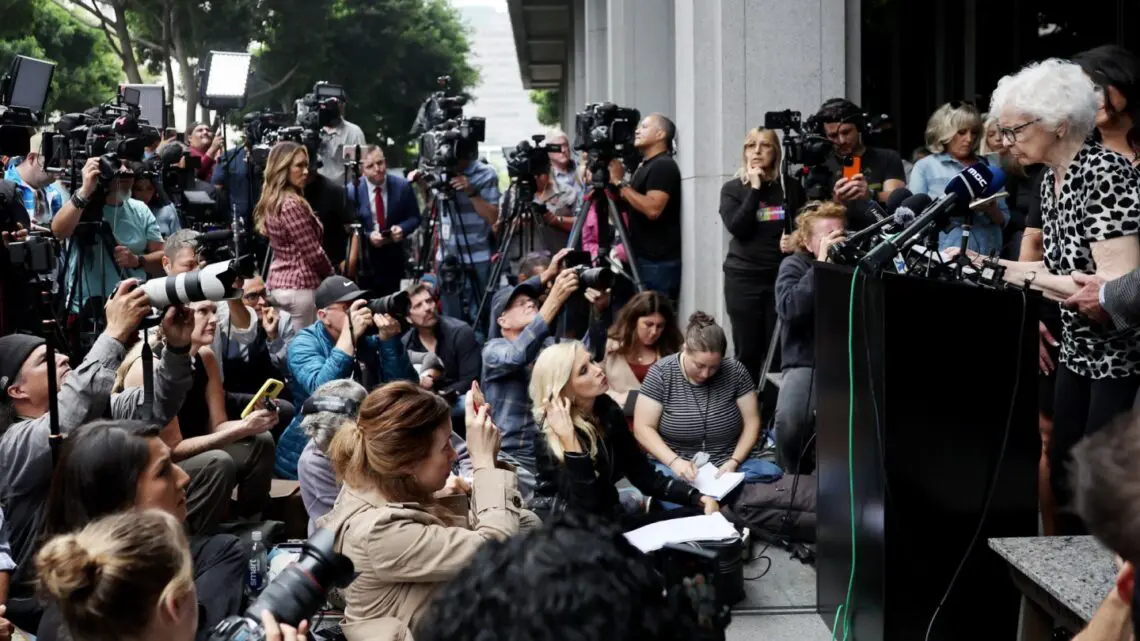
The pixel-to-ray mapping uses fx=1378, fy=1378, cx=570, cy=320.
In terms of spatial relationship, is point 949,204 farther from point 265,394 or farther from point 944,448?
point 265,394

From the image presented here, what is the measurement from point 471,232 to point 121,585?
7.75 m

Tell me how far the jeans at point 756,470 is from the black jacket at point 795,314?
49 centimetres

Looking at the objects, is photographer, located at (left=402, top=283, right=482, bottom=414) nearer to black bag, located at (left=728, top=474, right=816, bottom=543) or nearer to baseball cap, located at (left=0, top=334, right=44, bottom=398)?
black bag, located at (left=728, top=474, right=816, bottom=543)

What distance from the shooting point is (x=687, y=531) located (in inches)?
198

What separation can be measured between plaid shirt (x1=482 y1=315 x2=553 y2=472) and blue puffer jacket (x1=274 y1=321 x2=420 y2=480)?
1.20 feet

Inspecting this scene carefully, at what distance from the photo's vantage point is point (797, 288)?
20.6 ft

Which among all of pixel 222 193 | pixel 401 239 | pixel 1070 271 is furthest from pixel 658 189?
pixel 1070 271

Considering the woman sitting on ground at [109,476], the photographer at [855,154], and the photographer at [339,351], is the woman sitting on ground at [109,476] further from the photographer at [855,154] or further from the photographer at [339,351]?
the photographer at [855,154]

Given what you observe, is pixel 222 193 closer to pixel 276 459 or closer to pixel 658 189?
pixel 658 189

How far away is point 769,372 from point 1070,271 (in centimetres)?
353

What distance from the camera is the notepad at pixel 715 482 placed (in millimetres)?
5934

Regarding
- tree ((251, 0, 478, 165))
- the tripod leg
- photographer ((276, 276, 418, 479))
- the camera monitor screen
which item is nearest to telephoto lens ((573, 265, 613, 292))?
photographer ((276, 276, 418, 479))

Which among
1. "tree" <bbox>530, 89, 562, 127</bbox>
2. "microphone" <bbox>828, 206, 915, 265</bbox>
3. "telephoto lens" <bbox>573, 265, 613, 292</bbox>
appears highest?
"tree" <bbox>530, 89, 562, 127</bbox>

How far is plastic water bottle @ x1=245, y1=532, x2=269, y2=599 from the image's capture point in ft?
14.7
